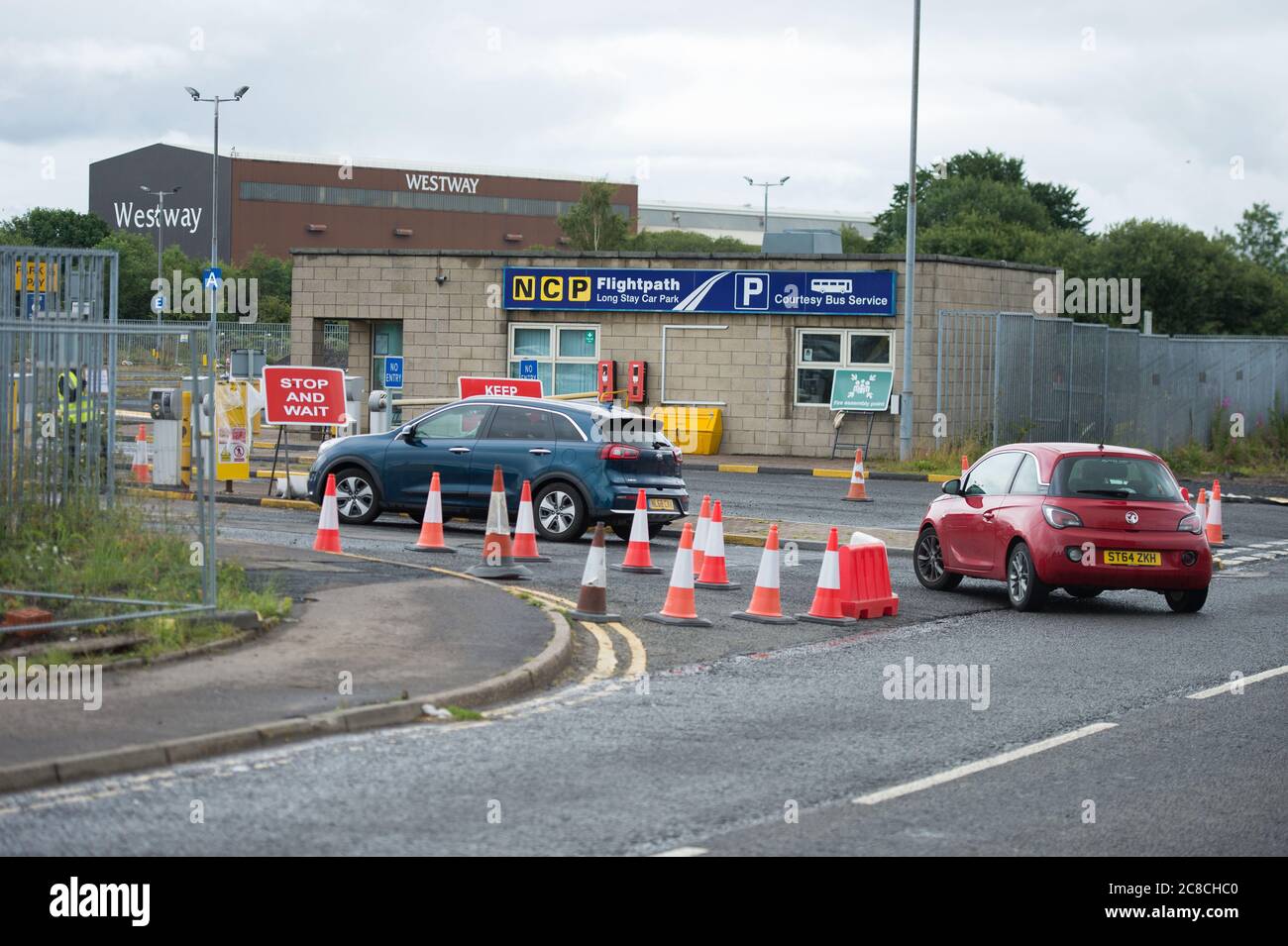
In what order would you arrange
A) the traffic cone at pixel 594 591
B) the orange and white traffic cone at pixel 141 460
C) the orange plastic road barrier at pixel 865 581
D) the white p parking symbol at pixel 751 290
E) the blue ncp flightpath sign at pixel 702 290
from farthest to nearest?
the white p parking symbol at pixel 751 290
the blue ncp flightpath sign at pixel 702 290
the orange plastic road barrier at pixel 865 581
the traffic cone at pixel 594 591
the orange and white traffic cone at pixel 141 460

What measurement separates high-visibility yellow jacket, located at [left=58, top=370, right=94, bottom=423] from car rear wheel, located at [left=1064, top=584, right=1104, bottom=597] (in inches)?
320

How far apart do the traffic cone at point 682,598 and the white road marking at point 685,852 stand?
625 cm

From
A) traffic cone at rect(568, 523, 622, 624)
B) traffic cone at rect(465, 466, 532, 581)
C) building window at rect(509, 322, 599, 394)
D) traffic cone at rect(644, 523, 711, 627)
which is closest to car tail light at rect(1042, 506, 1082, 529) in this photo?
traffic cone at rect(644, 523, 711, 627)

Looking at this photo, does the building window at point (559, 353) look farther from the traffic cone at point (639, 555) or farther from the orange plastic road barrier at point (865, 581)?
the orange plastic road barrier at point (865, 581)

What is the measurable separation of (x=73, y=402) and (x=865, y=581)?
643cm

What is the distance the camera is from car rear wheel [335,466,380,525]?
19.2 m

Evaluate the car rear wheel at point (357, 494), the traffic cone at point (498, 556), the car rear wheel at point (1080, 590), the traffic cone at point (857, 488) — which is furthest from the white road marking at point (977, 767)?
the traffic cone at point (857, 488)

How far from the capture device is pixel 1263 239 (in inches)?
4099

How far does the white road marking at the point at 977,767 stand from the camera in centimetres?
743

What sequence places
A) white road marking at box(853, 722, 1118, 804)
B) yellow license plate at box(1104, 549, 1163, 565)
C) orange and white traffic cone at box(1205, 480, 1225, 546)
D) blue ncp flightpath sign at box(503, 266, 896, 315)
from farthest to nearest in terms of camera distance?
1. blue ncp flightpath sign at box(503, 266, 896, 315)
2. orange and white traffic cone at box(1205, 480, 1225, 546)
3. yellow license plate at box(1104, 549, 1163, 565)
4. white road marking at box(853, 722, 1118, 804)

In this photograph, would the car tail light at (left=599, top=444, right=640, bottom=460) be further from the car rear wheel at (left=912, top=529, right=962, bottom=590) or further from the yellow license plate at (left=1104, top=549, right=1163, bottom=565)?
the yellow license plate at (left=1104, top=549, right=1163, bottom=565)

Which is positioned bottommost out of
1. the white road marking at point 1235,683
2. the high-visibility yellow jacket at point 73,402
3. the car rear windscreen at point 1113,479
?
the white road marking at point 1235,683
